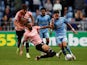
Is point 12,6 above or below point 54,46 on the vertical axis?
above

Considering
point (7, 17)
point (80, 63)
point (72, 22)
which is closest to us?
point (80, 63)

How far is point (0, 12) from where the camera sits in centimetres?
2950

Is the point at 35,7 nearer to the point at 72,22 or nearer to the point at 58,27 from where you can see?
the point at 72,22

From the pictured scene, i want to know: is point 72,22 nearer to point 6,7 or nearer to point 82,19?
point 82,19

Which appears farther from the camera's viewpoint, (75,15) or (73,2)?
(73,2)

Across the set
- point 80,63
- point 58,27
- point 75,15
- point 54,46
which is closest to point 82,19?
point 75,15

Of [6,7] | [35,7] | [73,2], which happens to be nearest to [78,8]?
[73,2]

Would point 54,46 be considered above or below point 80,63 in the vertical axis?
below

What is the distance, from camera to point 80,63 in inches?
671

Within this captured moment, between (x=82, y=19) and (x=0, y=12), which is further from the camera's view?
(x=0, y=12)

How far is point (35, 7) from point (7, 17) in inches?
88.3

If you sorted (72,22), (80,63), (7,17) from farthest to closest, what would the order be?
(7,17) → (72,22) → (80,63)

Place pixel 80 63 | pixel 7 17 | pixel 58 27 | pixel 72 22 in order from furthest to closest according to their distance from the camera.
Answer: pixel 7 17 → pixel 72 22 → pixel 58 27 → pixel 80 63

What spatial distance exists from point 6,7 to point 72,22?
5.01 m
